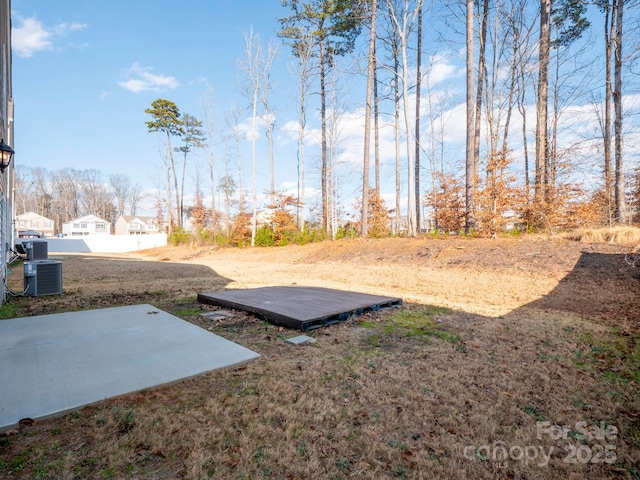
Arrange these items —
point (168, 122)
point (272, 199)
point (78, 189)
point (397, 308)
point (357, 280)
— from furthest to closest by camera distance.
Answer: point (78, 189), point (168, 122), point (272, 199), point (357, 280), point (397, 308)

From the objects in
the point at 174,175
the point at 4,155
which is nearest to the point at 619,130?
the point at 4,155

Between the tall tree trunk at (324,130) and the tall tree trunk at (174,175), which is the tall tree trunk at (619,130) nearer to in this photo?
the tall tree trunk at (324,130)

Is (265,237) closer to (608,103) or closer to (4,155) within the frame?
(4,155)

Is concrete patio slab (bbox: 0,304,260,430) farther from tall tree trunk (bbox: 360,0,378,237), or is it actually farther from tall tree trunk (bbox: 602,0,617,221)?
tall tree trunk (bbox: 602,0,617,221)

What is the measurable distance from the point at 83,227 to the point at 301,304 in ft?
159

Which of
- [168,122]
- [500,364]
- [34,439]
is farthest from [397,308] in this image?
[168,122]

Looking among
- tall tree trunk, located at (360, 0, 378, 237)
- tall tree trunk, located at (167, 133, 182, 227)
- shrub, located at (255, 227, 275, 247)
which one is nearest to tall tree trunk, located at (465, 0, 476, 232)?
tall tree trunk, located at (360, 0, 378, 237)

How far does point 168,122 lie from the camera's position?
86.0 feet

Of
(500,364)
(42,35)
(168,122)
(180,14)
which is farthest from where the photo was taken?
(168,122)

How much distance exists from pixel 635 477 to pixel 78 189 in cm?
5903

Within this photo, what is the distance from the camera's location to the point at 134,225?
46031mm

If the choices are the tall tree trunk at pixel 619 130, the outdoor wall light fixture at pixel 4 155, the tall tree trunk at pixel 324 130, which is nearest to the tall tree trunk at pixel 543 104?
the tall tree trunk at pixel 619 130

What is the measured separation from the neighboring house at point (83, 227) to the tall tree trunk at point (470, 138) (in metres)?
47.6

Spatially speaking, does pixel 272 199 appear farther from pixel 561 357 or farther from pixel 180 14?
pixel 561 357
